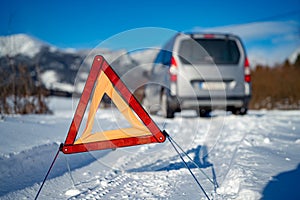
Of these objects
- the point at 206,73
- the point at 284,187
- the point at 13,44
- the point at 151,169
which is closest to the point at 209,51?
the point at 206,73

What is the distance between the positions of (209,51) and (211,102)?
3.98 ft

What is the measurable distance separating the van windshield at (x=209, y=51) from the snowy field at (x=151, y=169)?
2.04m

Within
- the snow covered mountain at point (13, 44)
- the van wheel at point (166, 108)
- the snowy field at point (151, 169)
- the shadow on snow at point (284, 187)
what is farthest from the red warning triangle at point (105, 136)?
the snow covered mountain at point (13, 44)

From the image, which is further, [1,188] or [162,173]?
[162,173]

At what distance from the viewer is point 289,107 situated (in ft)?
43.0

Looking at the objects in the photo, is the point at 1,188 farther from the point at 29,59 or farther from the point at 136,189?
the point at 29,59

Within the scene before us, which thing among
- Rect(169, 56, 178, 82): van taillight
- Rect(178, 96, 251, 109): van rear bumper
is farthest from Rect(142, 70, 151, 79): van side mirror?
Rect(178, 96, 251, 109): van rear bumper

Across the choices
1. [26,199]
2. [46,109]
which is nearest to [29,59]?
[46,109]

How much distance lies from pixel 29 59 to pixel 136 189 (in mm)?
6713

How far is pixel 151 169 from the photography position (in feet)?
10.1

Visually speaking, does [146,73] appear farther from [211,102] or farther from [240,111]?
[240,111]

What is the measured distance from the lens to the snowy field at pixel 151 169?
2.23m

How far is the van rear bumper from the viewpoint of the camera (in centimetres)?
566

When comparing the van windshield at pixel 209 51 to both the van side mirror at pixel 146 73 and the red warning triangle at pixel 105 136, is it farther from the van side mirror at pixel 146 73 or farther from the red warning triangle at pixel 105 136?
the red warning triangle at pixel 105 136
